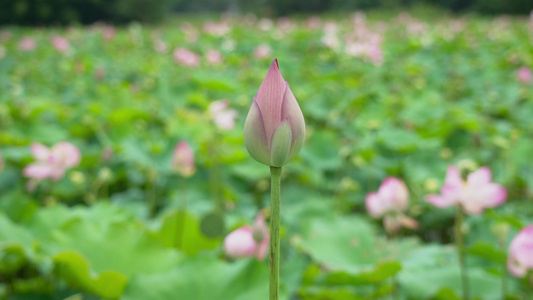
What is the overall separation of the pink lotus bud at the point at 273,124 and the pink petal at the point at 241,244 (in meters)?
0.41

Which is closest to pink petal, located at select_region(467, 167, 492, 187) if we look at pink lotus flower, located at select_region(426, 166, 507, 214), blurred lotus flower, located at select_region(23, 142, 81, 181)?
pink lotus flower, located at select_region(426, 166, 507, 214)

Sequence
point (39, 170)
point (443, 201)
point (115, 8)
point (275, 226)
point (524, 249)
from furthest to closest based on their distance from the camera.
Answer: point (115, 8), point (39, 170), point (443, 201), point (524, 249), point (275, 226)

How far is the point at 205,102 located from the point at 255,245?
46.3 inches

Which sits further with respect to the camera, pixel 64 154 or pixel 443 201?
pixel 64 154

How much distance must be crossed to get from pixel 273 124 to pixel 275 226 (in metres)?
0.06

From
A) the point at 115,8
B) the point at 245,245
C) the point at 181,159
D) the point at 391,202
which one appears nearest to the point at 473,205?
the point at 391,202

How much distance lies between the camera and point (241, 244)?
27.1 inches

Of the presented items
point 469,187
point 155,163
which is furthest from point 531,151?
point 155,163

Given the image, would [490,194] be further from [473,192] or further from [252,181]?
[252,181]

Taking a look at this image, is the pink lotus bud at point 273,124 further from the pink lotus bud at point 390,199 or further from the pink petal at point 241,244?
the pink lotus bud at point 390,199

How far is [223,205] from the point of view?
107cm

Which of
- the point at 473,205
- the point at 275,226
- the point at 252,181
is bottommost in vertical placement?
the point at 275,226

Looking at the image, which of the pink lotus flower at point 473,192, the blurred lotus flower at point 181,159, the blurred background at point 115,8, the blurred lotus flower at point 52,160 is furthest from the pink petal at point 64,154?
the blurred background at point 115,8

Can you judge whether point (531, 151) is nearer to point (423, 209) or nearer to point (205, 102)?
point (423, 209)
